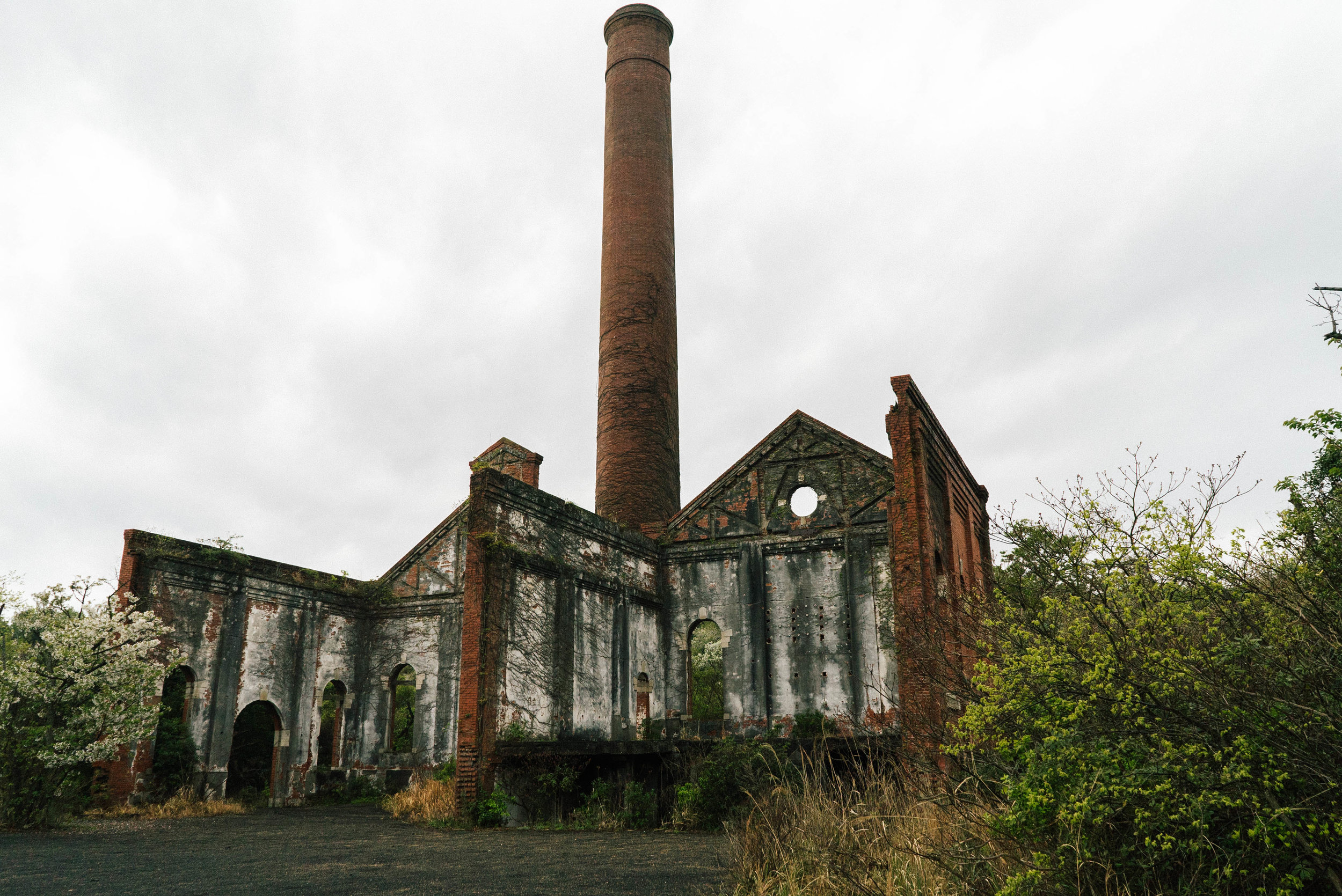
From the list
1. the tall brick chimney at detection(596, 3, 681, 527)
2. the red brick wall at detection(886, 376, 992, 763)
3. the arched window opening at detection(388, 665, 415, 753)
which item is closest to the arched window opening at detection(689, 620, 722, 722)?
the arched window opening at detection(388, 665, 415, 753)

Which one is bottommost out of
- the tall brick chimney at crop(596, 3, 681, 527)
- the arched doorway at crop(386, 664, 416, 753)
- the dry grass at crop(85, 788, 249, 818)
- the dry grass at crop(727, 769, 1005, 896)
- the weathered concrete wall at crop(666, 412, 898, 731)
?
the dry grass at crop(85, 788, 249, 818)

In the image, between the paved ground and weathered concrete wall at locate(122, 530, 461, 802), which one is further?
weathered concrete wall at locate(122, 530, 461, 802)

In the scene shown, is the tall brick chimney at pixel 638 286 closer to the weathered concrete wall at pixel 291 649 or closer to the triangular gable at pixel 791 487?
the triangular gable at pixel 791 487

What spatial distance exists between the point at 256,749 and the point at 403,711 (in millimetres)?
4013

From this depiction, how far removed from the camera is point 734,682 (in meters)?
17.3

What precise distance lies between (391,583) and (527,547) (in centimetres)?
844

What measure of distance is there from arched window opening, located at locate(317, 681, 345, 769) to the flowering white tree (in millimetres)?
6701

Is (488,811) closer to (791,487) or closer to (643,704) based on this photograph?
(643,704)

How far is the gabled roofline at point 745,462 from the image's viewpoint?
1838 centimetres

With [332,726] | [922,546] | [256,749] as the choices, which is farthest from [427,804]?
[922,546]

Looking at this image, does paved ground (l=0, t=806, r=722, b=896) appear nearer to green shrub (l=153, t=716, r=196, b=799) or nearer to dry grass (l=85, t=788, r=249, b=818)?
dry grass (l=85, t=788, r=249, b=818)

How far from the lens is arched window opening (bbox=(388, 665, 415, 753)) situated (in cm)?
2062

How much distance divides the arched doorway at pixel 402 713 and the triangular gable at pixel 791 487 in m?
8.01

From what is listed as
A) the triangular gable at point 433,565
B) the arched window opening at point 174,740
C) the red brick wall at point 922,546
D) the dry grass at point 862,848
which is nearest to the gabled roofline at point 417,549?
the triangular gable at point 433,565
